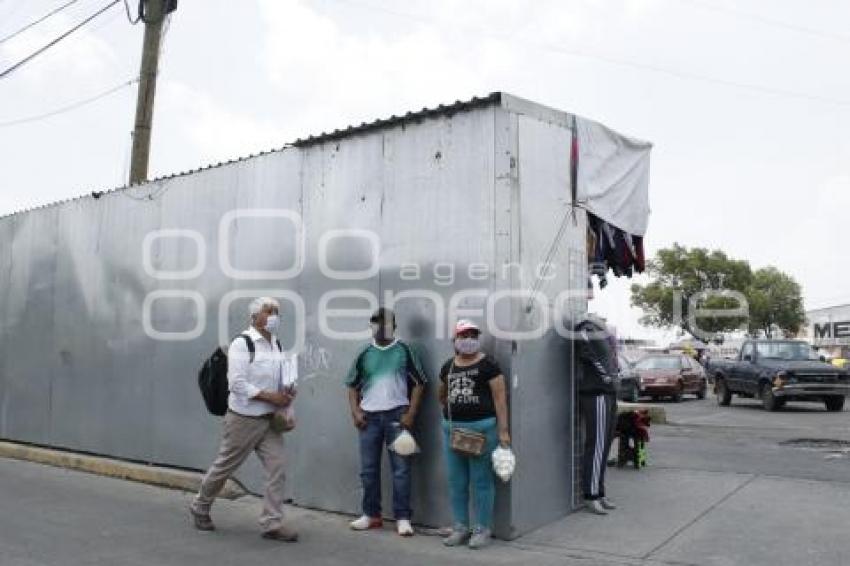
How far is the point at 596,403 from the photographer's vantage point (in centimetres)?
727

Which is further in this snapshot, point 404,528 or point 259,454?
point 259,454

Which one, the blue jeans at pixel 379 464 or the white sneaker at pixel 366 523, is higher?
the blue jeans at pixel 379 464

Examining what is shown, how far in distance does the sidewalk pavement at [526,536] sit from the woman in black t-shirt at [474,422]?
0.23m

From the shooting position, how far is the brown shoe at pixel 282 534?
261 inches

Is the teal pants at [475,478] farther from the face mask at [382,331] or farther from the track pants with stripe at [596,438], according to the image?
the track pants with stripe at [596,438]

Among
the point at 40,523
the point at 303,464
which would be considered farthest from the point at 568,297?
the point at 40,523

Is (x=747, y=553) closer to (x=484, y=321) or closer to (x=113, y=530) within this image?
(x=484, y=321)

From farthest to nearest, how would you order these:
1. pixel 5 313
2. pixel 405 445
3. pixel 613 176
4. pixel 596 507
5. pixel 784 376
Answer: pixel 784 376 → pixel 5 313 → pixel 613 176 → pixel 596 507 → pixel 405 445

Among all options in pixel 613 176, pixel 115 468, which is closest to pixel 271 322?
pixel 613 176

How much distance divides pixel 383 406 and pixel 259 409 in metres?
1.02

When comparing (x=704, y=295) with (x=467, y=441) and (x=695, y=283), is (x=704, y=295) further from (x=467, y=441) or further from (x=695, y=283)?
(x=467, y=441)

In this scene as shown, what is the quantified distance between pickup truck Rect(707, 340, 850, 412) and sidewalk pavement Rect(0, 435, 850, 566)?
1183 cm

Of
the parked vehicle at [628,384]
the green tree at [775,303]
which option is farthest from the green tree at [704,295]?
the parked vehicle at [628,384]

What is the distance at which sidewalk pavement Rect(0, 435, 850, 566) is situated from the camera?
6027 mm
